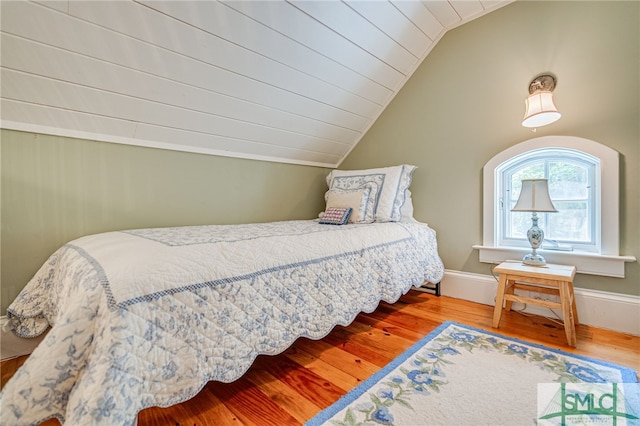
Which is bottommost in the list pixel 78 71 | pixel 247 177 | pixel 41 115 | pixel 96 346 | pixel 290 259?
pixel 96 346

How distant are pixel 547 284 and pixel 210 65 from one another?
98.1 inches

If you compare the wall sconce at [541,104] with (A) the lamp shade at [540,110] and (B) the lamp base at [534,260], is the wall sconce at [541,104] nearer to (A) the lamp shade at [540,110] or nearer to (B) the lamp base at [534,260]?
(A) the lamp shade at [540,110]

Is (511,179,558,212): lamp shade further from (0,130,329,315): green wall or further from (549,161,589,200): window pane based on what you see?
(0,130,329,315): green wall

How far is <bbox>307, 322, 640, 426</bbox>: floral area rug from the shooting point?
112 cm

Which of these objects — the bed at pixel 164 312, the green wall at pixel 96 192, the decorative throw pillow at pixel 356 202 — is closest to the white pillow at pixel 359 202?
the decorative throw pillow at pixel 356 202

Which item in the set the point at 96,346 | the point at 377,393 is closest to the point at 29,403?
the point at 96,346

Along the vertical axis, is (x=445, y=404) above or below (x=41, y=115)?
below

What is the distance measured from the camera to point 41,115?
5.53 ft

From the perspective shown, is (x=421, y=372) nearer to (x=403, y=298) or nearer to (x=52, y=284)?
(x=403, y=298)

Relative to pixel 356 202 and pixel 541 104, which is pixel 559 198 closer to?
pixel 541 104

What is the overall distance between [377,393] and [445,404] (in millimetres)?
272

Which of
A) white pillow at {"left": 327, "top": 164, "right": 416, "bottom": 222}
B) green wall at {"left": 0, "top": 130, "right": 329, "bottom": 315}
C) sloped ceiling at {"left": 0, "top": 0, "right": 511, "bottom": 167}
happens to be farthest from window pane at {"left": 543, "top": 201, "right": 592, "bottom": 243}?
green wall at {"left": 0, "top": 130, "right": 329, "bottom": 315}

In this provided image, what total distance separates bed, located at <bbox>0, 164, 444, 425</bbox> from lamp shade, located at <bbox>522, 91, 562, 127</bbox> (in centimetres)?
144

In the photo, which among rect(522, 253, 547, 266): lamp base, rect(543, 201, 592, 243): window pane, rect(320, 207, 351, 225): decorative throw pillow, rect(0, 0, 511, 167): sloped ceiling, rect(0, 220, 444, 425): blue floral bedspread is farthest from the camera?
rect(320, 207, 351, 225): decorative throw pillow
